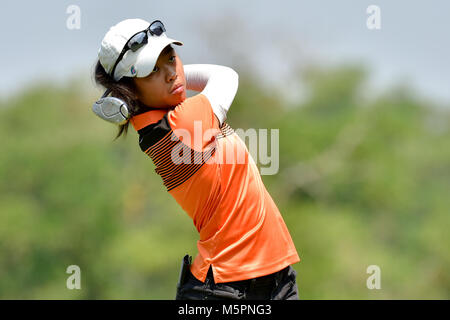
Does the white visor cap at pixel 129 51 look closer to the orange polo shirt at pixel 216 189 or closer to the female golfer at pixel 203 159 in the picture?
the female golfer at pixel 203 159

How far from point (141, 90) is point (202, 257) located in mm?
646

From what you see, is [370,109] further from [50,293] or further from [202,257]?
[202,257]

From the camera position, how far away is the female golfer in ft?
6.35

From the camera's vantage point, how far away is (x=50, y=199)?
19531mm

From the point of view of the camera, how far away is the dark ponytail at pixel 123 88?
77.2 inches

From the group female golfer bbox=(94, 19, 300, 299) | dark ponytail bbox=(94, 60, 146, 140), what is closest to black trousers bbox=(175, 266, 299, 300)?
female golfer bbox=(94, 19, 300, 299)

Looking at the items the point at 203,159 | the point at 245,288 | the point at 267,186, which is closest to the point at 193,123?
the point at 203,159

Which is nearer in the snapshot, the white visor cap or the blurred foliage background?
the white visor cap

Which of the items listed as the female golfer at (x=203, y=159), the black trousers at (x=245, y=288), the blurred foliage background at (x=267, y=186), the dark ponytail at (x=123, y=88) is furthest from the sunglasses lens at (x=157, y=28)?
the blurred foliage background at (x=267, y=186)

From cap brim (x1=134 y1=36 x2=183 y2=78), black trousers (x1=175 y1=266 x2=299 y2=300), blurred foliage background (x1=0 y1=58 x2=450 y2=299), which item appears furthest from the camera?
blurred foliage background (x1=0 y1=58 x2=450 y2=299)

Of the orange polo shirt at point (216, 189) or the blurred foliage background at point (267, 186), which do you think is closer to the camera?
the orange polo shirt at point (216, 189)

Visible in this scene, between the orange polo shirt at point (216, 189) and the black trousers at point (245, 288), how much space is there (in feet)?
0.10

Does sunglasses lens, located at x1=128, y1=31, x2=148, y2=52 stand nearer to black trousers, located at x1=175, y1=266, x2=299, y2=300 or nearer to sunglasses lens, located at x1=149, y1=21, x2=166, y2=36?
sunglasses lens, located at x1=149, y1=21, x2=166, y2=36
